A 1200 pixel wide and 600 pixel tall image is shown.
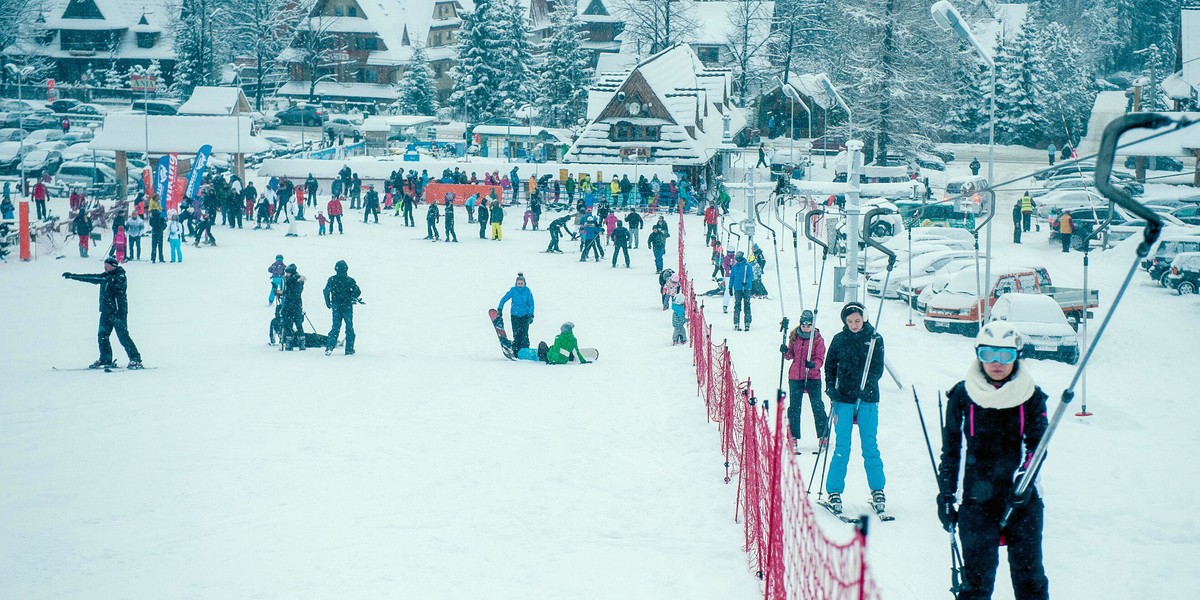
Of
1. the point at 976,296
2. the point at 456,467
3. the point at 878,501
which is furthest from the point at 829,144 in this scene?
the point at 878,501

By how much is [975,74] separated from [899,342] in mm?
49640

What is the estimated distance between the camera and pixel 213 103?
49969 mm

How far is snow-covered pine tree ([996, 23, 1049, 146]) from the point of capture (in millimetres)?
60719

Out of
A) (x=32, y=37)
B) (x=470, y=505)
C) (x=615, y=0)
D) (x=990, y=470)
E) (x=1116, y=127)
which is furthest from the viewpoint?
(x=615, y=0)

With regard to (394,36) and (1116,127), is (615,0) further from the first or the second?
(1116,127)

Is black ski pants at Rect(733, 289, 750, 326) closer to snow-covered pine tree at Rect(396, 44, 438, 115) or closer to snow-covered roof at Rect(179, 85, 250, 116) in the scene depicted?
snow-covered roof at Rect(179, 85, 250, 116)

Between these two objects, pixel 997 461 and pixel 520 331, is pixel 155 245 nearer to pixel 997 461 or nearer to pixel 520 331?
pixel 520 331

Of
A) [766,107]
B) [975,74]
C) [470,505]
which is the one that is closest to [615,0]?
[766,107]

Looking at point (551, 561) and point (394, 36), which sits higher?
point (394, 36)

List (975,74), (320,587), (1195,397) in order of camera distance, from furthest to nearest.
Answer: (975,74) → (1195,397) → (320,587)

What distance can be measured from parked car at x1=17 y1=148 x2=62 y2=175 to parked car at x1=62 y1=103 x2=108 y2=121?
1718 centimetres

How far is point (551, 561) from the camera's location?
27.0ft

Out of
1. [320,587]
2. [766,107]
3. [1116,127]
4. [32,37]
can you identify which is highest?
[32,37]

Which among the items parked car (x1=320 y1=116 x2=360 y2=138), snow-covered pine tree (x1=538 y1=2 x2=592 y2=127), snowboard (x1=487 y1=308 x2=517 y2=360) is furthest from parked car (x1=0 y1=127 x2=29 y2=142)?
snowboard (x1=487 y1=308 x2=517 y2=360)
